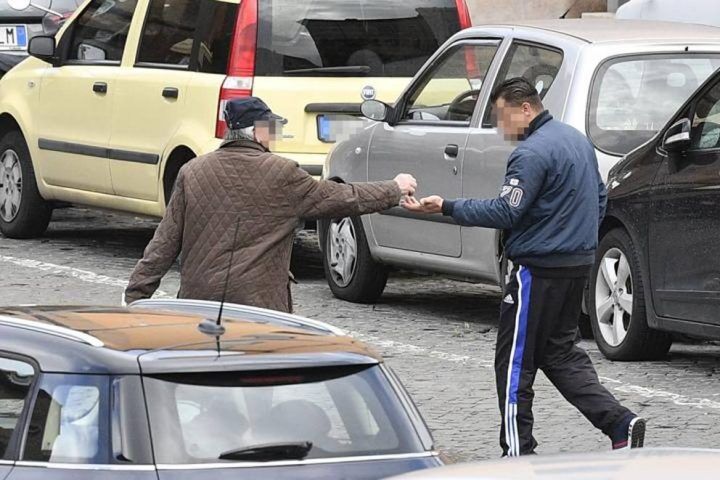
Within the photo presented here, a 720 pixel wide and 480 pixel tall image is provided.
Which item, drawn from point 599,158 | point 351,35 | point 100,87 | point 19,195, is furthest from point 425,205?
point 19,195

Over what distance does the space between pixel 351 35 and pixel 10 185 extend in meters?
3.39

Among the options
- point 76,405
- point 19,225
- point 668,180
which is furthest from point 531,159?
point 19,225

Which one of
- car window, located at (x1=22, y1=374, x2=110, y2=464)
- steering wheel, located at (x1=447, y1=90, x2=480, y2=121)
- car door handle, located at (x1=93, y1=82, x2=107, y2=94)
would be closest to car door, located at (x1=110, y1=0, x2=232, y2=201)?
car door handle, located at (x1=93, y1=82, x2=107, y2=94)

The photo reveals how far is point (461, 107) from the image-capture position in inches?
442

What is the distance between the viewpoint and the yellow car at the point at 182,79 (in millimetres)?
12328

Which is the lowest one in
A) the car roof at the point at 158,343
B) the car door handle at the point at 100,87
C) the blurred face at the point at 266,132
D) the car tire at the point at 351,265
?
the car tire at the point at 351,265

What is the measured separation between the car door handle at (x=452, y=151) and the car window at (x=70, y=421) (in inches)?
244

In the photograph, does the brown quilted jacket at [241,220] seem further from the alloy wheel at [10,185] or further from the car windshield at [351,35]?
the alloy wheel at [10,185]

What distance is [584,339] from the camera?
10984mm

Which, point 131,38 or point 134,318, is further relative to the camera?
point 131,38

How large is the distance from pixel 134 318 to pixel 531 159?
2538 millimetres

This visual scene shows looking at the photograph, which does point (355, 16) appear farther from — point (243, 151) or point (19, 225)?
point (243, 151)

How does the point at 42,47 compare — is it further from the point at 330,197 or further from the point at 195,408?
the point at 195,408

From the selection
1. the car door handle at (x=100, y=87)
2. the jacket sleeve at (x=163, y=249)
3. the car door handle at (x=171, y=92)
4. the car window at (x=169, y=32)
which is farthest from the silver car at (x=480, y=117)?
the jacket sleeve at (x=163, y=249)
